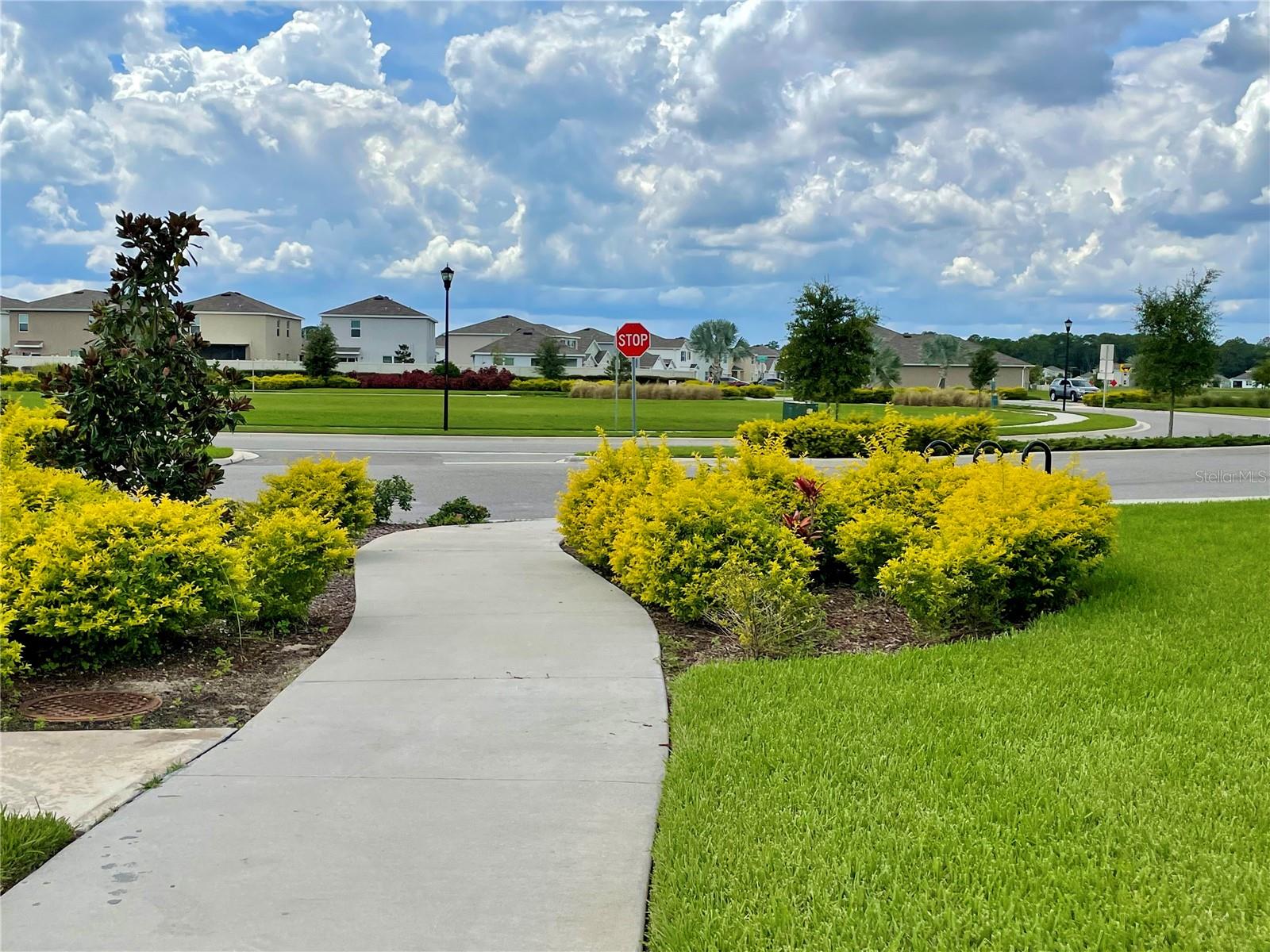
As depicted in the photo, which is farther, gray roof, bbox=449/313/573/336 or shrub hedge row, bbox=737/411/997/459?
gray roof, bbox=449/313/573/336

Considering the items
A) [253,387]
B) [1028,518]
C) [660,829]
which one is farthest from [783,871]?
[253,387]

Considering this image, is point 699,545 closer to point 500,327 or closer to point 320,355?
point 320,355

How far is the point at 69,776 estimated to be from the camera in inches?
185

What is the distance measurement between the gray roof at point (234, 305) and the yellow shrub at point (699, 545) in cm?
9809

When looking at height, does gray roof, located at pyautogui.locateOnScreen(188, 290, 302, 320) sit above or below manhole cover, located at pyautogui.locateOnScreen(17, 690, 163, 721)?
above

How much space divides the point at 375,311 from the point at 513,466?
92.5m

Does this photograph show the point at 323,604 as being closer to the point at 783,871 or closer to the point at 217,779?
the point at 217,779

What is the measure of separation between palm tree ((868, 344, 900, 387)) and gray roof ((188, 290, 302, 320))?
181ft

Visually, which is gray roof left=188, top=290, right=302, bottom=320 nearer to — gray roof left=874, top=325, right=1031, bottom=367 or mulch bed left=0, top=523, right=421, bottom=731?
gray roof left=874, top=325, right=1031, bottom=367

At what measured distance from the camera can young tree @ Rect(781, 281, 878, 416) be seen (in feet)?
101

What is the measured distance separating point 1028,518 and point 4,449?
26.1 ft

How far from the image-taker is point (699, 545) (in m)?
7.73

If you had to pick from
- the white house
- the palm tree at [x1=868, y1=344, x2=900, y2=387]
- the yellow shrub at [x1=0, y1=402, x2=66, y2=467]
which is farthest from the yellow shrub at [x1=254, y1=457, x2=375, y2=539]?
the white house

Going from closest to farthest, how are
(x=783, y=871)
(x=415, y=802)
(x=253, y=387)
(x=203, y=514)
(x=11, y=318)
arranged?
1. (x=783, y=871)
2. (x=415, y=802)
3. (x=203, y=514)
4. (x=253, y=387)
5. (x=11, y=318)
